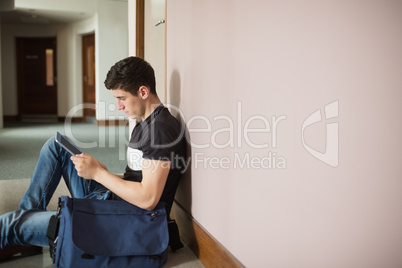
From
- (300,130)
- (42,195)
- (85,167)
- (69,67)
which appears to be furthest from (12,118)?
(300,130)

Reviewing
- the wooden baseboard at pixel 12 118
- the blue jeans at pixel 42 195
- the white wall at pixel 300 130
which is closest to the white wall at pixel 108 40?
the wooden baseboard at pixel 12 118

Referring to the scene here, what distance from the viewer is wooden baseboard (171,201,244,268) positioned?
1.50m

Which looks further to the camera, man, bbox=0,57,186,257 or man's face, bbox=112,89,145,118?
man's face, bbox=112,89,145,118

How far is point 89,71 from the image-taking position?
8.97m

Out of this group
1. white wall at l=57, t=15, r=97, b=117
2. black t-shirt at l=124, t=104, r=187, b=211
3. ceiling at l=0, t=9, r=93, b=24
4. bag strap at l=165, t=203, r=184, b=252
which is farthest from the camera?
white wall at l=57, t=15, r=97, b=117

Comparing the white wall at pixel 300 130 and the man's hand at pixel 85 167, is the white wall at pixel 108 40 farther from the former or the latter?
the white wall at pixel 300 130

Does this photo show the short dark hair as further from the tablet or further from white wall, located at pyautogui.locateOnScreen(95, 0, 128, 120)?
white wall, located at pyautogui.locateOnScreen(95, 0, 128, 120)

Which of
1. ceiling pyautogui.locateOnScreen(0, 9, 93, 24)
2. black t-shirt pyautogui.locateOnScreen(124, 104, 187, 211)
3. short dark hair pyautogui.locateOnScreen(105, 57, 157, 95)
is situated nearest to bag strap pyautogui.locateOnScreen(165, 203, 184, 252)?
black t-shirt pyautogui.locateOnScreen(124, 104, 187, 211)

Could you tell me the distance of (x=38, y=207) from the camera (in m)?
1.72

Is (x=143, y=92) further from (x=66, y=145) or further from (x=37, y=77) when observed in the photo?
(x=37, y=77)

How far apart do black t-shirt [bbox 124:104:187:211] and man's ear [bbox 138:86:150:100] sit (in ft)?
0.27

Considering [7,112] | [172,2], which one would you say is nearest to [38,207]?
[172,2]

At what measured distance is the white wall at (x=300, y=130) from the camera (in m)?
0.74

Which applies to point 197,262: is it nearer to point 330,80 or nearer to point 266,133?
point 266,133
